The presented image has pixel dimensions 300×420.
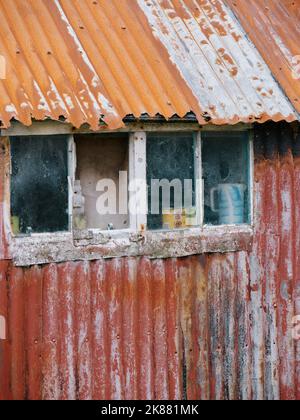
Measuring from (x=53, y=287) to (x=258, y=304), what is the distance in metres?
2.06

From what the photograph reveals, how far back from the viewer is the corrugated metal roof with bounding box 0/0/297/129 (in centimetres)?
615

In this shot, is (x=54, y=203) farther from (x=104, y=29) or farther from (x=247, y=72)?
(x=247, y=72)

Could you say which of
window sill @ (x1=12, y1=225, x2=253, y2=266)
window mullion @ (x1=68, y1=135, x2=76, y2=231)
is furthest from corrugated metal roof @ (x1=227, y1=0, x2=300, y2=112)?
window mullion @ (x1=68, y1=135, x2=76, y2=231)

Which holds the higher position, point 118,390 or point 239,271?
point 239,271

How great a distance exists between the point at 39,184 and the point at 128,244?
37.6 inches

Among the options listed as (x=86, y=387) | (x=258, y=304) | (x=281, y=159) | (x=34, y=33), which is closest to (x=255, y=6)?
(x=281, y=159)

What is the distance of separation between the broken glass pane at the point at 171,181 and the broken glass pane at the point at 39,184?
808 mm

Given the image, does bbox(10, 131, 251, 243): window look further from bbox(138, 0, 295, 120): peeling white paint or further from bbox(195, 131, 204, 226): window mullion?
bbox(138, 0, 295, 120): peeling white paint

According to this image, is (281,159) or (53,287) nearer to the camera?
(53,287)

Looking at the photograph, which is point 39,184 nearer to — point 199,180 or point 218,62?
point 199,180

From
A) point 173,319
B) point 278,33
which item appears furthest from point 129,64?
point 173,319

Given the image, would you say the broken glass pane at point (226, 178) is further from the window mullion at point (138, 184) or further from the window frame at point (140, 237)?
the window mullion at point (138, 184)

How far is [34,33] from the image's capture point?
259 inches
